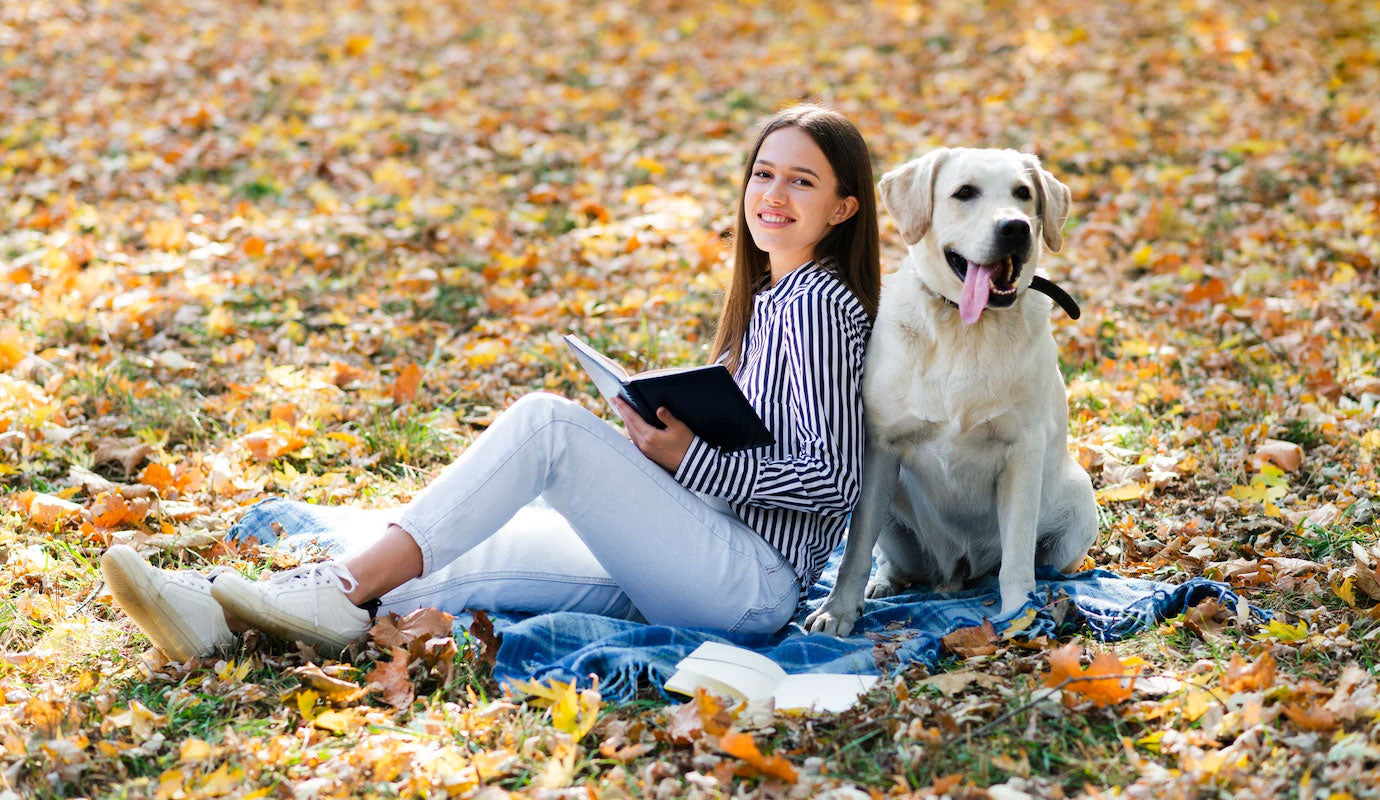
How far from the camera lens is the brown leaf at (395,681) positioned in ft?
9.15

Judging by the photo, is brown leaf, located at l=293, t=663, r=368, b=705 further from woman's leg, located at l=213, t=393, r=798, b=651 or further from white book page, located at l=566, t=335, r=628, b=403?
white book page, located at l=566, t=335, r=628, b=403

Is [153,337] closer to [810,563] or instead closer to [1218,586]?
[810,563]

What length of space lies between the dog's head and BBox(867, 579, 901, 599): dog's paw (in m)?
1.03

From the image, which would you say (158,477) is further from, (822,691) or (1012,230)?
(1012,230)

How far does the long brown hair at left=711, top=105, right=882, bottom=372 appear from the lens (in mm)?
3336

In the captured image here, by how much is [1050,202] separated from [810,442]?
42.1 inches

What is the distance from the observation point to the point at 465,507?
2900 mm

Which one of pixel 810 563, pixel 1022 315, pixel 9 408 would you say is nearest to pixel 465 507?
pixel 810 563

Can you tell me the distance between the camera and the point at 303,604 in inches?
113

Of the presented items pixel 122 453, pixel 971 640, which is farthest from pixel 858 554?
pixel 122 453

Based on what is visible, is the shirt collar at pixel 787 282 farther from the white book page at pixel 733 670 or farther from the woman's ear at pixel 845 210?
the white book page at pixel 733 670

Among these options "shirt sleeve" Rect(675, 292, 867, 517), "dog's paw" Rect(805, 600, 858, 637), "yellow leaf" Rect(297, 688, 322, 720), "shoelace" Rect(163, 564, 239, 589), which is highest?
"shirt sleeve" Rect(675, 292, 867, 517)

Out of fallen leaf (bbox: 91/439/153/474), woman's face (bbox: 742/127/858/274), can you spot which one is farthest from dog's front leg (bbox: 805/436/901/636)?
fallen leaf (bbox: 91/439/153/474)

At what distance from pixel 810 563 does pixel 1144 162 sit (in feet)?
18.1
